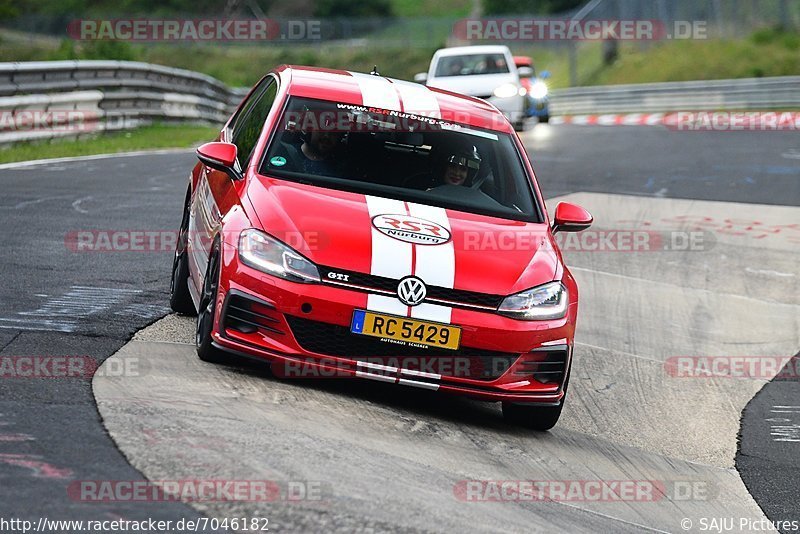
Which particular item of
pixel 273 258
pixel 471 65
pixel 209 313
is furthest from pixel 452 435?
pixel 471 65

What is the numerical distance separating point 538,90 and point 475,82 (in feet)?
17.8

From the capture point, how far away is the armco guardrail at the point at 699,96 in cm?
3388

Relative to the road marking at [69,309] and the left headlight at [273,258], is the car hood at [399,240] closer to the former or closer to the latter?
the left headlight at [273,258]

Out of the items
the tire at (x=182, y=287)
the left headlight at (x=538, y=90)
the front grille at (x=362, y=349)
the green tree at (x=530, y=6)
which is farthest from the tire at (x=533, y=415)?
the green tree at (x=530, y=6)

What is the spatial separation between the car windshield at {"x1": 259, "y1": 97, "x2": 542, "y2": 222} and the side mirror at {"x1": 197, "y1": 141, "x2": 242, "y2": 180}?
0.15m

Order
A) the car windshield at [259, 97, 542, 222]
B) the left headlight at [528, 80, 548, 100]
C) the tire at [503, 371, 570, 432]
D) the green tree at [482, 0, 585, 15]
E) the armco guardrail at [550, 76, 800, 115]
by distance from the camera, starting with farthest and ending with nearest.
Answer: the green tree at [482, 0, 585, 15] < the armco guardrail at [550, 76, 800, 115] < the left headlight at [528, 80, 548, 100] < the car windshield at [259, 97, 542, 222] < the tire at [503, 371, 570, 432]

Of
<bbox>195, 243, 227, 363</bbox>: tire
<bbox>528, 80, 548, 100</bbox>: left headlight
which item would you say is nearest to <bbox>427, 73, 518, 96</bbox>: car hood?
<bbox>528, 80, 548, 100</bbox>: left headlight

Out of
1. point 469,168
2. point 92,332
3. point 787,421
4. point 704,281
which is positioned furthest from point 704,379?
point 92,332

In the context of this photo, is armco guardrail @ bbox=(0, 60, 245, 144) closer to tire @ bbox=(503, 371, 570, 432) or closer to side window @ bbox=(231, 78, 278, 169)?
side window @ bbox=(231, 78, 278, 169)

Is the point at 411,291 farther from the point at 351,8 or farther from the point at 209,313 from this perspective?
the point at 351,8

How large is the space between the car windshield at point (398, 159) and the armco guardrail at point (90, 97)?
33.3ft

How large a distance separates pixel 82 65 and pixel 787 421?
14.0 meters

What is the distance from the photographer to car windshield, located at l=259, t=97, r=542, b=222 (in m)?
6.82

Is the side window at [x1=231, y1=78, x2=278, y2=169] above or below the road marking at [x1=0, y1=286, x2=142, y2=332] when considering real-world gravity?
above
